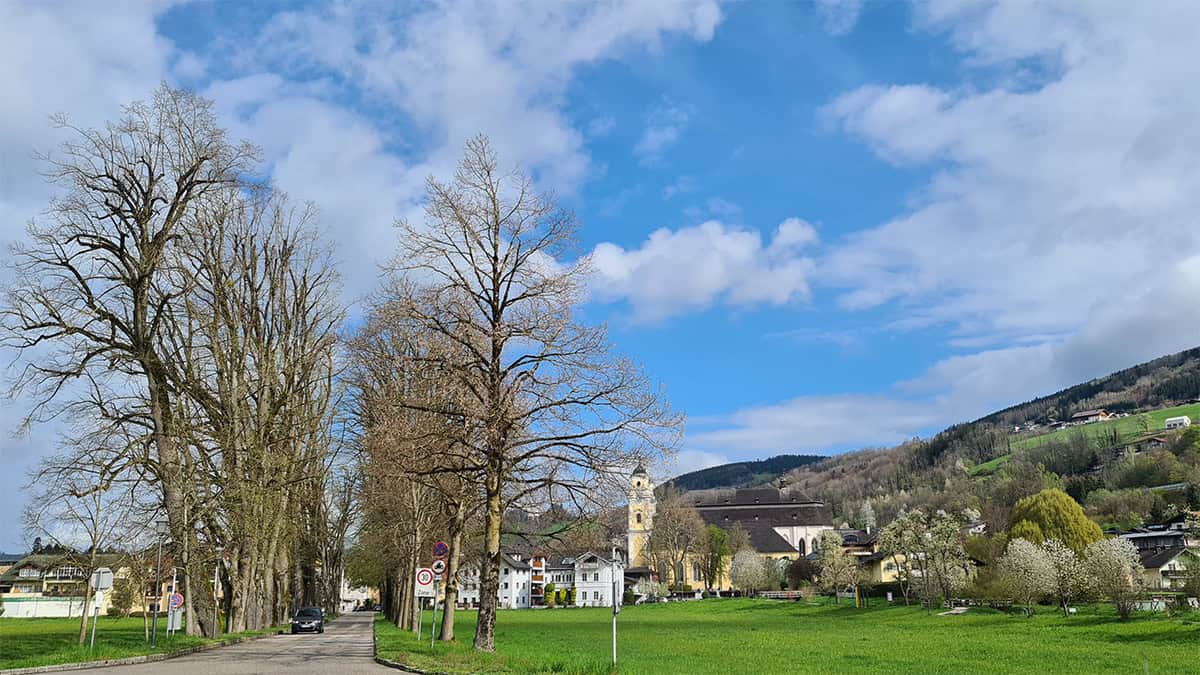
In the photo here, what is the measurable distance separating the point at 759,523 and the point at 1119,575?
139 metres

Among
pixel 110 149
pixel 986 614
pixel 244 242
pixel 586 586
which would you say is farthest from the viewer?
pixel 586 586

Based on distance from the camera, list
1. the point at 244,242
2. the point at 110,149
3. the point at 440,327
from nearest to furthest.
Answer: the point at 440,327 < the point at 110,149 < the point at 244,242

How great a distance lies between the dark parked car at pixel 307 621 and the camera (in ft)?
146

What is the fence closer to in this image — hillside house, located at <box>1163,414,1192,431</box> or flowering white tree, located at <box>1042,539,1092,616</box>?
flowering white tree, located at <box>1042,539,1092,616</box>

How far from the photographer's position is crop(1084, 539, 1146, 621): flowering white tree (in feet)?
122

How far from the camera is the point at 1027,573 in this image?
45.2 m

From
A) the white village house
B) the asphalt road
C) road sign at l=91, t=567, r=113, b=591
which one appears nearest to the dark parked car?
the asphalt road

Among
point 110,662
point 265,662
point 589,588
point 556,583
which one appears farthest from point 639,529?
point 110,662

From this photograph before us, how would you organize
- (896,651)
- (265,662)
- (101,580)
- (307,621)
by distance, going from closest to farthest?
1. (265,662)
2. (101,580)
3. (896,651)
4. (307,621)

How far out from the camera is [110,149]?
95.9 feet

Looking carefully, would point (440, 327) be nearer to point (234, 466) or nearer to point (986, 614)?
point (234, 466)

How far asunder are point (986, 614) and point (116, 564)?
41.3 meters

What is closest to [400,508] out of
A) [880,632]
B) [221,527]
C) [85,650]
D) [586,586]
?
[221,527]

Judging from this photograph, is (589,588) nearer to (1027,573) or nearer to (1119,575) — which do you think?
(1027,573)
